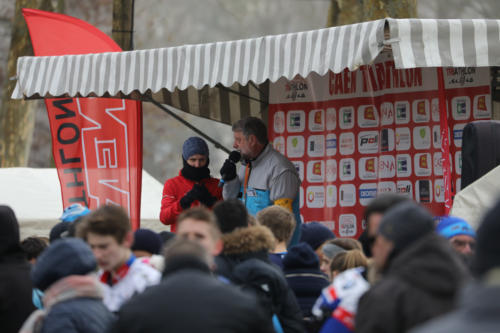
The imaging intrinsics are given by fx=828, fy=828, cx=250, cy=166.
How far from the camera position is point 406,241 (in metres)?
3.15

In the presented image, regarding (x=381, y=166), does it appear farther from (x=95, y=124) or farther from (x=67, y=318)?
(x=67, y=318)

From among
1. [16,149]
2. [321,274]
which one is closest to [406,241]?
[321,274]

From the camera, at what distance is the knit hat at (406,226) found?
3.13 m

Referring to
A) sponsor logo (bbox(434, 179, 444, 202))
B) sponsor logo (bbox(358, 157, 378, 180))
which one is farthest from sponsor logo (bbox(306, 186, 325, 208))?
sponsor logo (bbox(434, 179, 444, 202))

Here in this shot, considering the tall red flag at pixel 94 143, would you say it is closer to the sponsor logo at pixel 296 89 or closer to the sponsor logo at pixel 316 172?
the sponsor logo at pixel 296 89

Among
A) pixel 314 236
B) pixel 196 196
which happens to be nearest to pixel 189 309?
pixel 314 236

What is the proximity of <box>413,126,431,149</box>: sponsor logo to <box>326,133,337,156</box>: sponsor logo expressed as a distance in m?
0.91

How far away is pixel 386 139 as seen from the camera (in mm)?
8828

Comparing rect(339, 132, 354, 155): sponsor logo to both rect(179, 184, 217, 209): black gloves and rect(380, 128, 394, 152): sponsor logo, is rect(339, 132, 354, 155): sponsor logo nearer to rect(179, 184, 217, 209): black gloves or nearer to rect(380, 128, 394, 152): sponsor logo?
rect(380, 128, 394, 152): sponsor logo

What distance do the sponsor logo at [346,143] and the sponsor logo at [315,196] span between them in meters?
0.49

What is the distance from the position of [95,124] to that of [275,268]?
4647 mm

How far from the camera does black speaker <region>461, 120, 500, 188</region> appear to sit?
6.85 m

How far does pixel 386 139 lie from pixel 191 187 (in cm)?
234

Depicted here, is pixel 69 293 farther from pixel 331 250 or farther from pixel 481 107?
pixel 481 107
